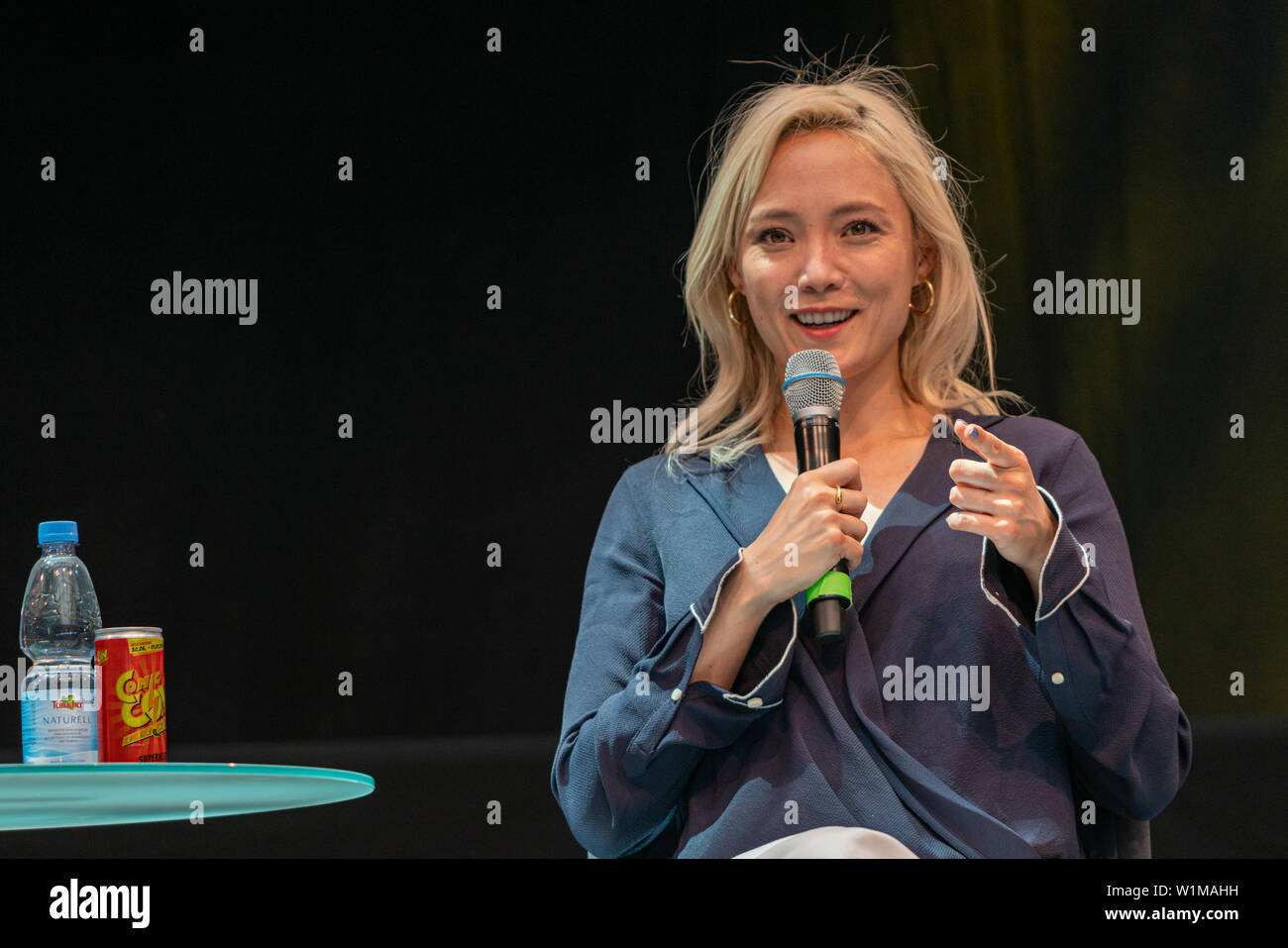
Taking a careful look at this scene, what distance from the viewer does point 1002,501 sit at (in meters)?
1.21

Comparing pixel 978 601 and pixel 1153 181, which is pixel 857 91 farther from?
pixel 1153 181

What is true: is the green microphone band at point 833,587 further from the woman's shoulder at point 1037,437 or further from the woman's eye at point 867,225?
the woman's eye at point 867,225

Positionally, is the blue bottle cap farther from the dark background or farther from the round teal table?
the dark background

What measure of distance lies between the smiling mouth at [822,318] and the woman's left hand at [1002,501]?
0.34 meters

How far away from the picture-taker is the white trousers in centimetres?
109

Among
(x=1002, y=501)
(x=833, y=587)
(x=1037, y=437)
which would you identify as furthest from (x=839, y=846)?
(x=1037, y=437)

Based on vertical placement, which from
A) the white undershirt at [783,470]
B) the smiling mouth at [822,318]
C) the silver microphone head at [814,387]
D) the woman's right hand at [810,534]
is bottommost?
the woman's right hand at [810,534]

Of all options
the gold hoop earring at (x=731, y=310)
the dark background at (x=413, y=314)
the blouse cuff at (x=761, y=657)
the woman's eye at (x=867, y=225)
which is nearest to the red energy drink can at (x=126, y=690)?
the blouse cuff at (x=761, y=657)

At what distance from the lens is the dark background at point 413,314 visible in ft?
9.32

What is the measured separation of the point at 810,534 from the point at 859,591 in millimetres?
215

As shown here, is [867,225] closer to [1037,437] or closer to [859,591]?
[1037,437]

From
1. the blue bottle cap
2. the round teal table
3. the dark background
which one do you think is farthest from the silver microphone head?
the dark background

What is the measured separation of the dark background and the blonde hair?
4.18ft
